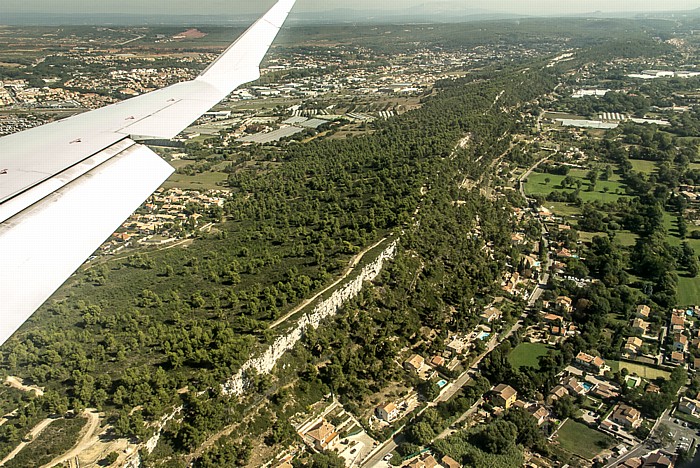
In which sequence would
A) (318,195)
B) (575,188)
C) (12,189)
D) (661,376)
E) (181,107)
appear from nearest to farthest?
1. (12,189)
2. (181,107)
3. (661,376)
4. (318,195)
5. (575,188)

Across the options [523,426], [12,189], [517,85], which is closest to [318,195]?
[523,426]

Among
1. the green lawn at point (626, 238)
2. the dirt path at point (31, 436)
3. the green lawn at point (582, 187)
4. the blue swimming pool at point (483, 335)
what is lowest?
the blue swimming pool at point (483, 335)

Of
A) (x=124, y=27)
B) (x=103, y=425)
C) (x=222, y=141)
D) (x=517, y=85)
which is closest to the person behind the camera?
(x=103, y=425)

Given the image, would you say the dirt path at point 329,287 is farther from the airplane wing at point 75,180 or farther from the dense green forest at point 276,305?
the airplane wing at point 75,180

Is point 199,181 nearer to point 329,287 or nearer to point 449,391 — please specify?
point 329,287

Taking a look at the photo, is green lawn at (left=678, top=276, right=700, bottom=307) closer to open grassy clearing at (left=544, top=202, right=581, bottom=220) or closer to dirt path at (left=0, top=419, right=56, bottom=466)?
open grassy clearing at (left=544, top=202, right=581, bottom=220)

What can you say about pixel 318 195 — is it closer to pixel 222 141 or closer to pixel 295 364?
pixel 295 364

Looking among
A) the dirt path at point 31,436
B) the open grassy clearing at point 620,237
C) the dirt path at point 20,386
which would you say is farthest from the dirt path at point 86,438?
the open grassy clearing at point 620,237
